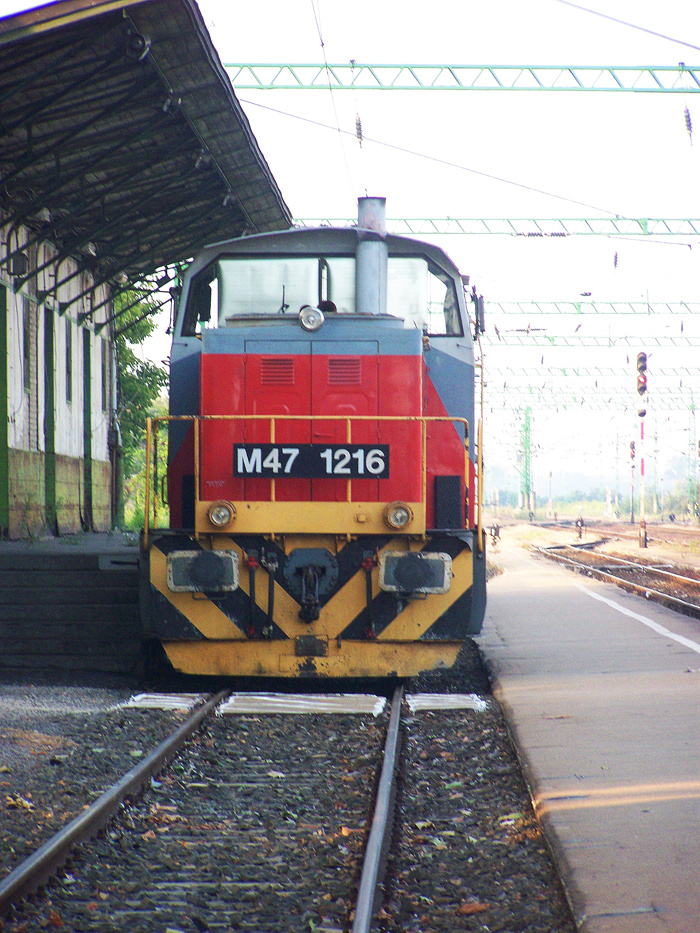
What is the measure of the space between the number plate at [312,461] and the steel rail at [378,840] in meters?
1.78

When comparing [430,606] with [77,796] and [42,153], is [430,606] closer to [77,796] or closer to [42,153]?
[77,796]

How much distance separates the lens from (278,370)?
22.0 ft

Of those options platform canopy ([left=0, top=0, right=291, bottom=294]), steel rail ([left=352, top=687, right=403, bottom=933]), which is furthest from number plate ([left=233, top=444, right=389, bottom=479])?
platform canopy ([left=0, top=0, right=291, bottom=294])

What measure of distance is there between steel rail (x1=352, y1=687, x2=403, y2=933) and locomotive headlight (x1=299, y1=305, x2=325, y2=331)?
110 inches

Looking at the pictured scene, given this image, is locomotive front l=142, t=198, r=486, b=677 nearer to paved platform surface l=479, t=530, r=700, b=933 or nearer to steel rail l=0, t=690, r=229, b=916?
paved platform surface l=479, t=530, r=700, b=933

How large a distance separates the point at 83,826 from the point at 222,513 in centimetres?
276

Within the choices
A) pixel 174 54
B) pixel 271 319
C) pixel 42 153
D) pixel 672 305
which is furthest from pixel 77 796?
pixel 672 305

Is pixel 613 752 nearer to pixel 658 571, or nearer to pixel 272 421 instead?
pixel 272 421

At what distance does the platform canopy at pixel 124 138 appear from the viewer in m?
9.72

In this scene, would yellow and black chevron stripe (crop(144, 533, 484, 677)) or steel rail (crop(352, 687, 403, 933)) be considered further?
yellow and black chevron stripe (crop(144, 533, 484, 677))

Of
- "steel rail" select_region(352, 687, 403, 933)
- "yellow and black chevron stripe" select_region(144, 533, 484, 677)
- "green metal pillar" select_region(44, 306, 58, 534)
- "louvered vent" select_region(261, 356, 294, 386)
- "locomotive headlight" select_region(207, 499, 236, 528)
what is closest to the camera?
"steel rail" select_region(352, 687, 403, 933)

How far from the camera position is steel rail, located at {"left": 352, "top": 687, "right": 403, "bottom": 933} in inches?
119

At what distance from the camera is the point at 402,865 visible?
3621 mm

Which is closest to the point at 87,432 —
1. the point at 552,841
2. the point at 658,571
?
the point at 658,571
